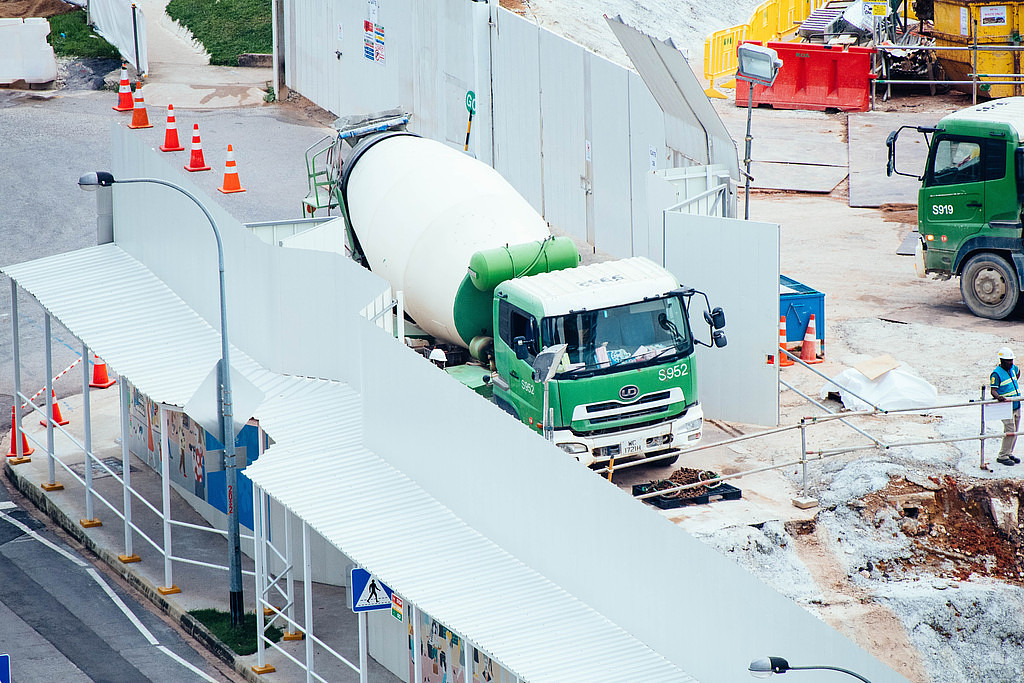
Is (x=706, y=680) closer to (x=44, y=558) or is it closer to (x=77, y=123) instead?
(x=44, y=558)

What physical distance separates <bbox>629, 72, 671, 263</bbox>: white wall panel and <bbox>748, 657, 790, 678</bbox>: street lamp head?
41.3ft

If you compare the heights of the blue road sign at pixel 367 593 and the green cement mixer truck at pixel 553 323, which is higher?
the green cement mixer truck at pixel 553 323

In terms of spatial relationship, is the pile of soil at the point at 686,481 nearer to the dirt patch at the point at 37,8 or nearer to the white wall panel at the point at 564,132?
the white wall panel at the point at 564,132

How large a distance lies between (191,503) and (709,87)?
23.4 m

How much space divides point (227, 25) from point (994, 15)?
19.9m

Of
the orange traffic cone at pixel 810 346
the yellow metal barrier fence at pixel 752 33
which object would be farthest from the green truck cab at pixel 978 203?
the yellow metal barrier fence at pixel 752 33

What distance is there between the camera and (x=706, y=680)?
1201 cm

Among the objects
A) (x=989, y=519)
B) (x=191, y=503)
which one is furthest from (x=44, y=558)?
(x=989, y=519)

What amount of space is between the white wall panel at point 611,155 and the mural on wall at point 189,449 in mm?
7718

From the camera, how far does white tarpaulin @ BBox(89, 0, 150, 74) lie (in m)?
37.4

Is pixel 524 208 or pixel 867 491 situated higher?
pixel 524 208

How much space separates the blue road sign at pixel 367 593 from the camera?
1470 centimetres

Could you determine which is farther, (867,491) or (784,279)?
(784,279)

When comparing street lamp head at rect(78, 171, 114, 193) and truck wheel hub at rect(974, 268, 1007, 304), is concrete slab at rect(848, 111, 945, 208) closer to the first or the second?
truck wheel hub at rect(974, 268, 1007, 304)
